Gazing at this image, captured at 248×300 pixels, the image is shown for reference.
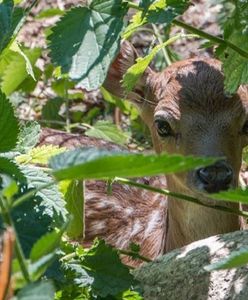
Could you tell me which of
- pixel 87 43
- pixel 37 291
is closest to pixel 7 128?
pixel 87 43

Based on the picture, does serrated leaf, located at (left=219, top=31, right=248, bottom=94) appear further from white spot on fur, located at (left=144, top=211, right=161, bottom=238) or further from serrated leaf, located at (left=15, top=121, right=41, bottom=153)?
white spot on fur, located at (left=144, top=211, right=161, bottom=238)

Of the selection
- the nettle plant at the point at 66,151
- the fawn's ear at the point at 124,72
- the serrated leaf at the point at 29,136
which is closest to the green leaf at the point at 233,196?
the nettle plant at the point at 66,151

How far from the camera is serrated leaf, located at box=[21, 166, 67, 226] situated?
2940mm

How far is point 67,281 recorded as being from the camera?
9.59 feet

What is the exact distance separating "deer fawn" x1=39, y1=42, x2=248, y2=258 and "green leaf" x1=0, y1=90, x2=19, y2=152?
1418 millimetres

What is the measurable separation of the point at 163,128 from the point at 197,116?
0.23 metres

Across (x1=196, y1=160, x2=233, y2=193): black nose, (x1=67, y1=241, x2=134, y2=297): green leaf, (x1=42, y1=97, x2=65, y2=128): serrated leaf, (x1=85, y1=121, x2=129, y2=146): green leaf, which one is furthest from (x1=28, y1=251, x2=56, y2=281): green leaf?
(x1=42, y1=97, x2=65, y2=128): serrated leaf

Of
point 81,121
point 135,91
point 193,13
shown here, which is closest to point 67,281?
point 135,91

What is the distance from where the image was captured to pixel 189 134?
469 cm

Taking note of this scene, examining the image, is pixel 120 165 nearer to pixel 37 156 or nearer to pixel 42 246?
pixel 42 246

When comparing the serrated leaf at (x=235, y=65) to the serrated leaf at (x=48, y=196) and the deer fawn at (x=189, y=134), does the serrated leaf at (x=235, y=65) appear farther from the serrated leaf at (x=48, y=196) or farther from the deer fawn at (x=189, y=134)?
the serrated leaf at (x=48, y=196)

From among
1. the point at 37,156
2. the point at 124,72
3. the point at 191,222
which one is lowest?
the point at 191,222

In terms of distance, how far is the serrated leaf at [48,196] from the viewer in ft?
9.64

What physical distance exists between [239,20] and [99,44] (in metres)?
0.88
